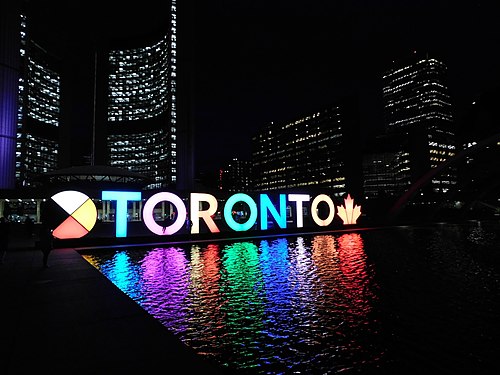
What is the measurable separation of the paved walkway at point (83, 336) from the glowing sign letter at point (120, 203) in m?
→ 11.7

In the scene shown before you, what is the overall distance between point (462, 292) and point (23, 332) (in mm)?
8994

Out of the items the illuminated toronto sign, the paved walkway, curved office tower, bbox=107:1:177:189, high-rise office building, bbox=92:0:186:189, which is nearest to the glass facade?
high-rise office building, bbox=92:0:186:189

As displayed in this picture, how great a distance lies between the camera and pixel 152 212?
20.4m

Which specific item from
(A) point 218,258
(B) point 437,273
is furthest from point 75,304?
(B) point 437,273

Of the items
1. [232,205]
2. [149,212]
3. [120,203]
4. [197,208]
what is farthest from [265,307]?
[232,205]

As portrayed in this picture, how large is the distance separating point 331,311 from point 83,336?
4.40 meters

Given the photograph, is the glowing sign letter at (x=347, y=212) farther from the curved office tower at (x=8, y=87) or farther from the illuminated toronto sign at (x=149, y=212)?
the curved office tower at (x=8, y=87)

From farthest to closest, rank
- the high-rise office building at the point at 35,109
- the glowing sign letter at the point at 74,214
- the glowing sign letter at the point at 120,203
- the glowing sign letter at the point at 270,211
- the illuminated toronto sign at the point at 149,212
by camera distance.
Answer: the high-rise office building at the point at 35,109 < the glowing sign letter at the point at 270,211 < the glowing sign letter at the point at 120,203 < the illuminated toronto sign at the point at 149,212 < the glowing sign letter at the point at 74,214

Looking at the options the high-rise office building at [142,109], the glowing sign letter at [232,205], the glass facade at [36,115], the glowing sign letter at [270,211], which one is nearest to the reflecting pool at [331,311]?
the glowing sign letter at [232,205]

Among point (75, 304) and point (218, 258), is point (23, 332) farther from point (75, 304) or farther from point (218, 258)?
point (218, 258)

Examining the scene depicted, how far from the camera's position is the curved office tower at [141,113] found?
15138cm

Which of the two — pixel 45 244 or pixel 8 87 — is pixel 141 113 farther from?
pixel 45 244

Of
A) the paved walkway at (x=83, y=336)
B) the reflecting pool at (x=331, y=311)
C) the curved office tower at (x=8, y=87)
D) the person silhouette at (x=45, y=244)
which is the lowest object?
the reflecting pool at (x=331, y=311)

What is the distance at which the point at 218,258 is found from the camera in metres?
14.2
